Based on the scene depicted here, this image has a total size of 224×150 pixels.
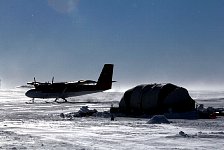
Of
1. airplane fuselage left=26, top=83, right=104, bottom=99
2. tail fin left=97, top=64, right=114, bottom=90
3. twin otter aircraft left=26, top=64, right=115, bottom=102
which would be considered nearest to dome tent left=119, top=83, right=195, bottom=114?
airplane fuselage left=26, top=83, right=104, bottom=99

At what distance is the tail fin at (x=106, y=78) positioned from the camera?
311 ft

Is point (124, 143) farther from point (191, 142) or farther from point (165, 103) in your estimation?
point (165, 103)

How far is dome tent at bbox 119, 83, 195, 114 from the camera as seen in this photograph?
39.6m

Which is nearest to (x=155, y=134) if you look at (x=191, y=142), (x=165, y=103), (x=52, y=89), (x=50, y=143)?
(x=191, y=142)

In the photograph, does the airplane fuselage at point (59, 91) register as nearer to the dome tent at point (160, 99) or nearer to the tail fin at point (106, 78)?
the tail fin at point (106, 78)

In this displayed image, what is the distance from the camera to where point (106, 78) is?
9650cm

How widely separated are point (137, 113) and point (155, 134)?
19.8 m

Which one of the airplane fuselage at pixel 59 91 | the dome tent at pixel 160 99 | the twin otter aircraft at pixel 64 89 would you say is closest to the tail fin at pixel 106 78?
the twin otter aircraft at pixel 64 89

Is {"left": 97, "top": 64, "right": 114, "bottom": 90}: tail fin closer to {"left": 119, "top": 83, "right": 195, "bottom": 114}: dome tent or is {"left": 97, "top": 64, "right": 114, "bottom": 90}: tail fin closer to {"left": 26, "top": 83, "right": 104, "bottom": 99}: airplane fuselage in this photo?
{"left": 26, "top": 83, "right": 104, "bottom": 99}: airplane fuselage

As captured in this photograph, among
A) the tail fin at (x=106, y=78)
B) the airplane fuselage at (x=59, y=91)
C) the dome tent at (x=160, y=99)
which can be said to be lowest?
the dome tent at (x=160, y=99)

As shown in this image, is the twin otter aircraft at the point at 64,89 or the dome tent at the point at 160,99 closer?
the dome tent at the point at 160,99

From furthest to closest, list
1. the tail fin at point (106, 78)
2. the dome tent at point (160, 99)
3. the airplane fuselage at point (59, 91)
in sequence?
the tail fin at point (106, 78)
the airplane fuselage at point (59, 91)
the dome tent at point (160, 99)

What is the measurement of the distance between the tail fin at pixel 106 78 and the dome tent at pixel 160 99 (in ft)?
172

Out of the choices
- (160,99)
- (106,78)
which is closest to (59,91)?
(106,78)
